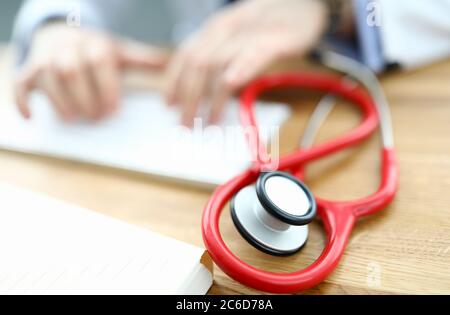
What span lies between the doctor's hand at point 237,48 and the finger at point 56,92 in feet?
0.40

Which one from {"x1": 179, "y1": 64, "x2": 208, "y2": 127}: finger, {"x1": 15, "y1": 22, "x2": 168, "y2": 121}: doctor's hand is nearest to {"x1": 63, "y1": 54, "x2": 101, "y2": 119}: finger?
{"x1": 15, "y1": 22, "x2": 168, "y2": 121}: doctor's hand

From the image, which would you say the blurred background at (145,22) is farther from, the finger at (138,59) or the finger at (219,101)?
the finger at (219,101)

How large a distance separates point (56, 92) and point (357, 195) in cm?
37

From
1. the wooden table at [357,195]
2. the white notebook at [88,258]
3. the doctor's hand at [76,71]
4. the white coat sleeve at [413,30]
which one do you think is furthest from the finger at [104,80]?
the white coat sleeve at [413,30]

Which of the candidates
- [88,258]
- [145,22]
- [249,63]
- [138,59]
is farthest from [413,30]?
[145,22]

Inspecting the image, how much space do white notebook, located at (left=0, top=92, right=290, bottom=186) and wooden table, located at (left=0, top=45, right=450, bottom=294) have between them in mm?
14

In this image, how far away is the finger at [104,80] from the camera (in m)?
0.53

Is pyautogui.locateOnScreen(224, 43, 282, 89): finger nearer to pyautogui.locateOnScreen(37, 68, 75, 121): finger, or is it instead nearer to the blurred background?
pyautogui.locateOnScreen(37, 68, 75, 121): finger

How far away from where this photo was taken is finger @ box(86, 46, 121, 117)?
0.53 meters

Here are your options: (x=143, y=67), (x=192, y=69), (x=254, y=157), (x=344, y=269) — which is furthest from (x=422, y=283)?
(x=143, y=67)

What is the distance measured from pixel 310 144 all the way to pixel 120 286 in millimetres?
252

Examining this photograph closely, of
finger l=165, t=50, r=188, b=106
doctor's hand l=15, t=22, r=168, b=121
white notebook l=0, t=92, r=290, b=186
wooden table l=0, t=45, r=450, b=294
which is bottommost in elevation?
wooden table l=0, t=45, r=450, b=294

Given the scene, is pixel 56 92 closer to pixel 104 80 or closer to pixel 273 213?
pixel 104 80

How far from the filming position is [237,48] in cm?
54
